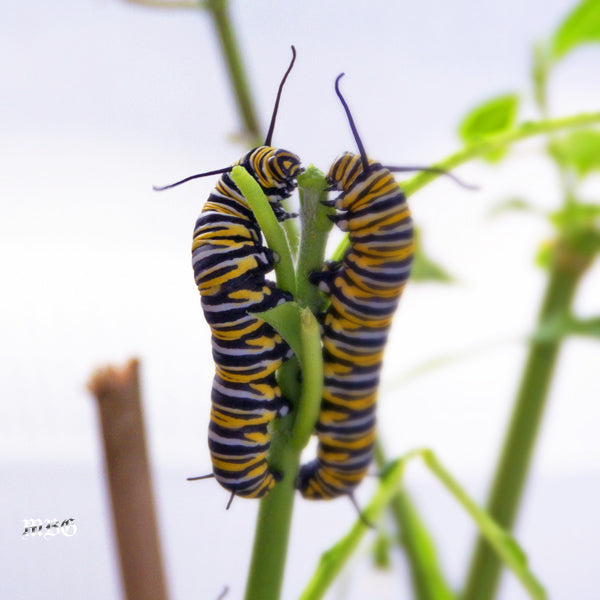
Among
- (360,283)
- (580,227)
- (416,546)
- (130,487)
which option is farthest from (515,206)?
(130,487)

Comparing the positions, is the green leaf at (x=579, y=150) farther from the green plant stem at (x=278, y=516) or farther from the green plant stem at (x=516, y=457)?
the green plant stem at (x=278, y=516)

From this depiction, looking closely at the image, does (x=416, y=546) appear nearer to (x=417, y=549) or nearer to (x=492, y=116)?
(x=417, y=549)

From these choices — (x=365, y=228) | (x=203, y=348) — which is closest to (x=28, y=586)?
(x=203, y=348)

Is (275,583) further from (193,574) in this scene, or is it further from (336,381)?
(193,574)

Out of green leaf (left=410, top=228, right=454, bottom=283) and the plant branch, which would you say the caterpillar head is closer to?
the plant branch

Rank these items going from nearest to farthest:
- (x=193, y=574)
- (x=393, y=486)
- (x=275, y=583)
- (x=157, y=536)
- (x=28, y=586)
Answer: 1. (x=157, y=536)
2. (x=275, y=583)
3. (x=393, y=486)
4. (x=28, y=586)
5. (x=193, y=574)

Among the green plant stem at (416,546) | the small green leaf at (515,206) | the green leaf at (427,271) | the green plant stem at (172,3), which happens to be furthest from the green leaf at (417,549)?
the green plant stem at (172,3)

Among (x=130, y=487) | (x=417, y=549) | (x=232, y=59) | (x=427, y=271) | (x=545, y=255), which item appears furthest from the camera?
(x=545, y=255)
